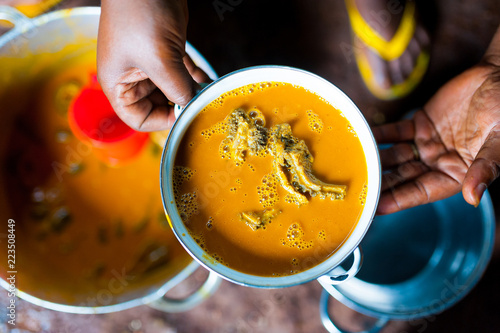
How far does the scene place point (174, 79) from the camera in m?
0.75

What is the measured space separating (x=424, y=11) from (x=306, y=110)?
76 cm

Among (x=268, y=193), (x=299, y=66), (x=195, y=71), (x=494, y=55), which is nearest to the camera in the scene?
(x=268, y=193)

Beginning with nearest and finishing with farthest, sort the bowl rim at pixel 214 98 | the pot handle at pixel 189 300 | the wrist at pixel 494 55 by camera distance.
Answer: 1. the bowl rim at pixel 214 98
2. the wrist at pixel 494 55
3. the pot handle at pixel 189 300

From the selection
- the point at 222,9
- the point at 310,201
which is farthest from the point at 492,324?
the point at 222,9

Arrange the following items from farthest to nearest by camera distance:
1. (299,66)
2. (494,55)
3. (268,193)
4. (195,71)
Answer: (299,66)
(494,55)
(195,71)
(268,193)

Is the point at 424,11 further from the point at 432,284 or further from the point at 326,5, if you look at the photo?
the point at 432,284

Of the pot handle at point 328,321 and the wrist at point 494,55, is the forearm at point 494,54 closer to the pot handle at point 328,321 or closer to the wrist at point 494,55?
the wrist at point 494,55

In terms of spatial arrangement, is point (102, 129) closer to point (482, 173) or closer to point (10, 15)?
point (10, 15)

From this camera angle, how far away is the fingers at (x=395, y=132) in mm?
1070

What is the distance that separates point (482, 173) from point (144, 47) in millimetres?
757

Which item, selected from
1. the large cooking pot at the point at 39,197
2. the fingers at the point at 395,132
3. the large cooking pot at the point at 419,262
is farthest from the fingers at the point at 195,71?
the large cooking pot at the point at 419,262

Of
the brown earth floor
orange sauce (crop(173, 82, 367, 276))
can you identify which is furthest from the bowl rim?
the brown earth floor

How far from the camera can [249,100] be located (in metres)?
0.78

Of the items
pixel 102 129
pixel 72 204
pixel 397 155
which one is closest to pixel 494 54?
pixel 397 155
